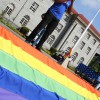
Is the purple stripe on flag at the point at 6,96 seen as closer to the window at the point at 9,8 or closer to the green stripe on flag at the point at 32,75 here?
the green stripe on flag at the point at 32,75

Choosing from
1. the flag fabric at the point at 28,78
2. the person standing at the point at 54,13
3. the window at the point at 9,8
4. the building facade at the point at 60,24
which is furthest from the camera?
the building facade at the point at 60,24

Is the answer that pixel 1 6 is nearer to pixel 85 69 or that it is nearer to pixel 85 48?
pixel 85 48

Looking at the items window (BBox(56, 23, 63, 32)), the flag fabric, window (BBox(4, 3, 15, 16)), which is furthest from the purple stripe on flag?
window (BBox(56, 23, 63, 32))

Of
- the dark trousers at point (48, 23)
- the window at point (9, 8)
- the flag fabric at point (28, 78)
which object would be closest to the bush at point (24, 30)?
the window at point (9, 8)

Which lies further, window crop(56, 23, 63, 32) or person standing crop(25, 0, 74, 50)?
window crop(56, 23, 63, 32)

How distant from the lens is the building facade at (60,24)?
49000 mm

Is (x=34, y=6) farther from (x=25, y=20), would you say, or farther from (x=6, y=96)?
(x=6, y=96)

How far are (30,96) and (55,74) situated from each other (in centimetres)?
144

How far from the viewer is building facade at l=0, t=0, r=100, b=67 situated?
49.0m

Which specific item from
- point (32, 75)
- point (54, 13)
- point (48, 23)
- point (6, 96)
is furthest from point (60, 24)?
point (6, 96)

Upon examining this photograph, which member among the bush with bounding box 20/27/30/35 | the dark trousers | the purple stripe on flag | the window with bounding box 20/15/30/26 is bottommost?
the purple stripe on flag

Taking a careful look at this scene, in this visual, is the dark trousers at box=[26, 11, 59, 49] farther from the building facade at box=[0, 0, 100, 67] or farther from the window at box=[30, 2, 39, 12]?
the window at box=[30, 2, 39, 12]

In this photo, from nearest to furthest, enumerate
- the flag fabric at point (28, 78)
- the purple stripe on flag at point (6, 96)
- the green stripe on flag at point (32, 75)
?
the purple stripe on flag at point (6, 96) < the flag fabric at point (28, 78) < the green stripe on flag at point (32, 75)

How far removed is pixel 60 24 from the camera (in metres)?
56.2
